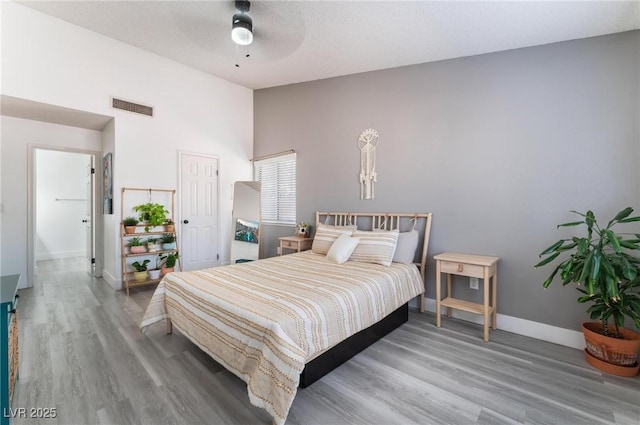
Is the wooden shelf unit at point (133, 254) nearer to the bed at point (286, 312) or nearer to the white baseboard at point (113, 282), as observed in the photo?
the white baseboard at point (113, 282)

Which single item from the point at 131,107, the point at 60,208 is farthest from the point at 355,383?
the point at 60,208

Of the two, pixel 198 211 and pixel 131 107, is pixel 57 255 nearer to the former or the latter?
pixel 198 211

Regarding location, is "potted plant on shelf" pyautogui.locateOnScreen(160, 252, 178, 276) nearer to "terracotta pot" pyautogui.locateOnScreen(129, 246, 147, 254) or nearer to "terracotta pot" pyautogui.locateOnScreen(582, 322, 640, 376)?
"terracotta pot" pyautogui.locateOnScreen(129, 246, 147, 254)

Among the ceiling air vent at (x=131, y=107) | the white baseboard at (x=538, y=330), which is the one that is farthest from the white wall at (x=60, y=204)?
the white baseboard at (x=538, y=330)

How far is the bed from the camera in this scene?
59.5 inches

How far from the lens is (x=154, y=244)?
4113 millimetres

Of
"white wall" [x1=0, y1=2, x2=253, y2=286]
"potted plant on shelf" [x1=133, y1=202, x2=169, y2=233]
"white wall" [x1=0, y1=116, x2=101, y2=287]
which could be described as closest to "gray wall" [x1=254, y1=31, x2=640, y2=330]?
"white wall" [x1=0, y1=2, x2=253, y2=286]

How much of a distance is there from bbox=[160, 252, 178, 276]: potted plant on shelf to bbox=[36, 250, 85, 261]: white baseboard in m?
3.96

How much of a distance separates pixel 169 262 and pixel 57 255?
4.19 meters

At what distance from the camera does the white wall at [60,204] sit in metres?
6.09

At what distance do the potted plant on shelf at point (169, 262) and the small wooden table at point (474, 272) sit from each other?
11.9ft

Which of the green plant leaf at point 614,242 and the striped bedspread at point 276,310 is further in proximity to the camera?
the green plant leaf at point 614,242

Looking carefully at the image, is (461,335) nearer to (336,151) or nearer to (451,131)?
(451,131)

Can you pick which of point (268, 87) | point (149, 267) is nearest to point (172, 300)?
point (149, 267)
